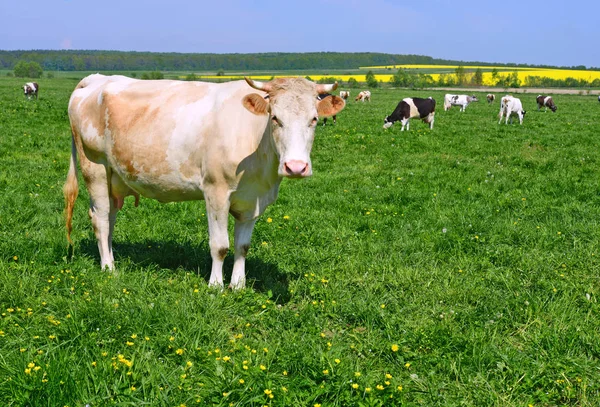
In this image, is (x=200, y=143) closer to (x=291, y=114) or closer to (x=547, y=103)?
(x=291, y=114)

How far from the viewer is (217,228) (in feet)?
17.6

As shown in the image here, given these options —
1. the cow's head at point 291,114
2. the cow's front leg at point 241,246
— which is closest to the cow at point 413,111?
the cow's front leg at point 241,246

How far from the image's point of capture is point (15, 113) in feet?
66.3

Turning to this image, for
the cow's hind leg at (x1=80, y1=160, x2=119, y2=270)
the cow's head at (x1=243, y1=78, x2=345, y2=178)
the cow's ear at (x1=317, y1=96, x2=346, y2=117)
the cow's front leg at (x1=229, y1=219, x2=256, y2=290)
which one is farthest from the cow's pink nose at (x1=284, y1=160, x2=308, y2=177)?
the cow's hind leg at (x1=80, y1=160, x2=119, y2=270)

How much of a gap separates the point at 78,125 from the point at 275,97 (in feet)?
9.22

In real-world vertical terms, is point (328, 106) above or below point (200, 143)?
above

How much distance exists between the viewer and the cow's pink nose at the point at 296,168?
13.8 ft

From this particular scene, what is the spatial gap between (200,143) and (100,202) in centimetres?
169

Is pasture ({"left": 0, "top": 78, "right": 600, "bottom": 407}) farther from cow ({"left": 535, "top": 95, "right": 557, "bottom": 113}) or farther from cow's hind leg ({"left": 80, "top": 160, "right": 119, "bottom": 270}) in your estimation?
cow ({"left": 535, "top": 95, "right": 557, "bottom": 113})

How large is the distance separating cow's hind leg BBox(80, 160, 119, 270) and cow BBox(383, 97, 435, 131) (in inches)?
706

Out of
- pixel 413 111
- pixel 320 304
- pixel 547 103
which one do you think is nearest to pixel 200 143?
pixel 320 304

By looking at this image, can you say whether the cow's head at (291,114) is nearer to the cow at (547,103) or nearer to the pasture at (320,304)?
the pasture at (320,304)

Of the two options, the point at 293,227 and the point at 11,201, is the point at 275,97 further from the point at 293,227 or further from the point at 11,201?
the point at 11,201

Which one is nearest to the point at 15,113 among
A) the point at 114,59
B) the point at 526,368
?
the point at 526,368
